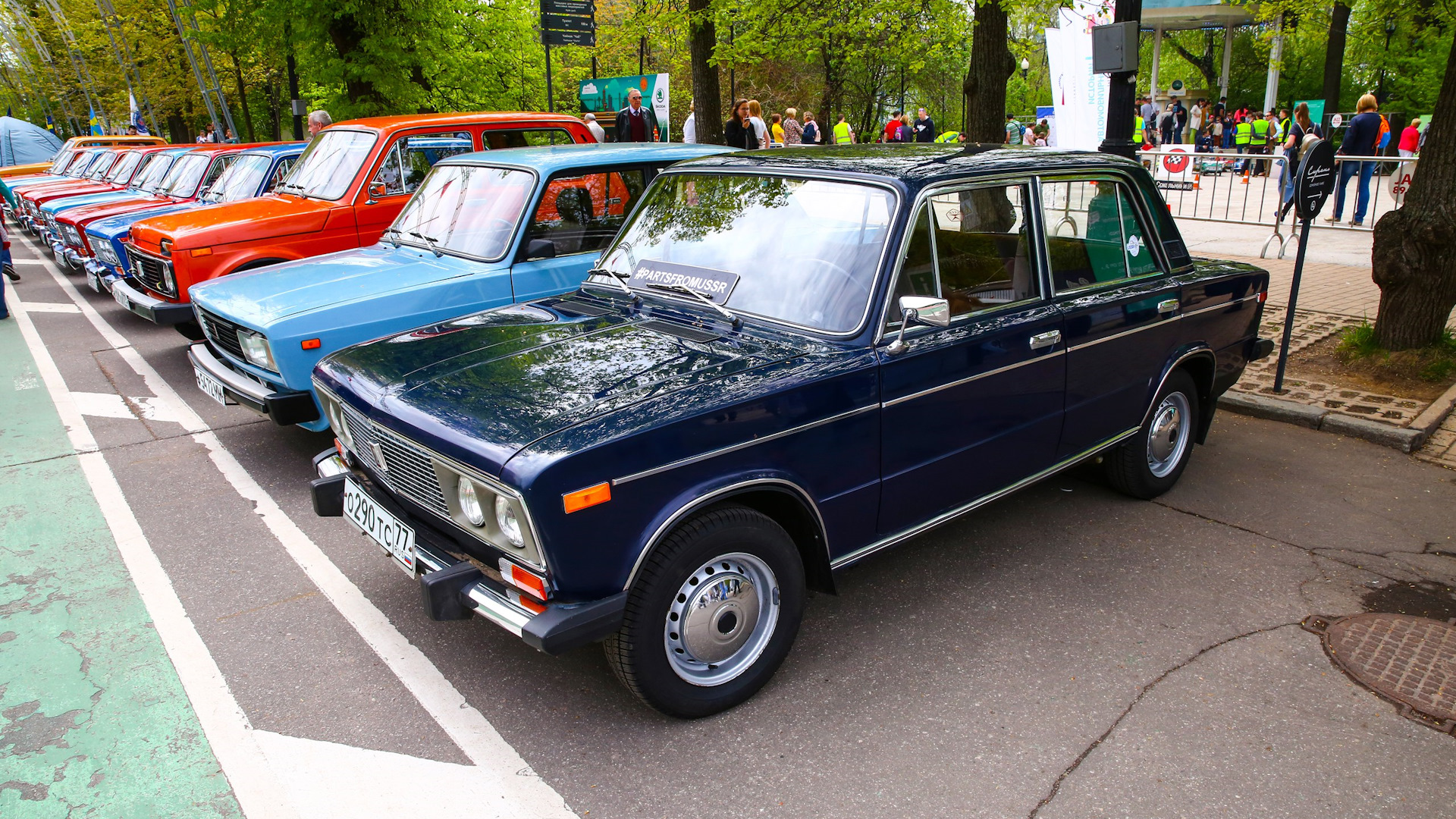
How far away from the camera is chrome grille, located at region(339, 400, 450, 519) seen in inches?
123

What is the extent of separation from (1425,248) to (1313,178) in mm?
1517

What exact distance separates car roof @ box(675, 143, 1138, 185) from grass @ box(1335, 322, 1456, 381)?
3953 millimetres

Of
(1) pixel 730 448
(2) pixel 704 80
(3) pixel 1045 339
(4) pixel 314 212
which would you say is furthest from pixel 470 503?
(2) pixel 704 80

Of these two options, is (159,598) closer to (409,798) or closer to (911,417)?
(409,798)

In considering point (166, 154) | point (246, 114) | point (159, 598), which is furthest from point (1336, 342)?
point (246, 114)

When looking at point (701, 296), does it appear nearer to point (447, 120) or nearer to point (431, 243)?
point (431, 243)

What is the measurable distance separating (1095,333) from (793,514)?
74.3 inches

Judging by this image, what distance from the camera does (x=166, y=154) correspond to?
14.8 m

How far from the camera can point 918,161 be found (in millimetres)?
3953

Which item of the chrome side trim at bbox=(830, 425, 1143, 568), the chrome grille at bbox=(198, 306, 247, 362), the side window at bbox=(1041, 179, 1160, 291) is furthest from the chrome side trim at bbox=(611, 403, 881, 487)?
the chrome grille at bbox=(198, 306, 247, 362)

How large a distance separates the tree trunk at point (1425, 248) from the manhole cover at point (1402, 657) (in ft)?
14.1

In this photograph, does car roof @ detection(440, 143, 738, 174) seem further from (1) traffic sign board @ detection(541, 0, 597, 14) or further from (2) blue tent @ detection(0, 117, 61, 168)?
(2) blue tent @ detection(0, 117, 61, 168)

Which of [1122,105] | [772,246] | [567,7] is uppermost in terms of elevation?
[567,7]

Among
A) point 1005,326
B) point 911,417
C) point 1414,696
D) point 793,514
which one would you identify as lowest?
point 1414,696
